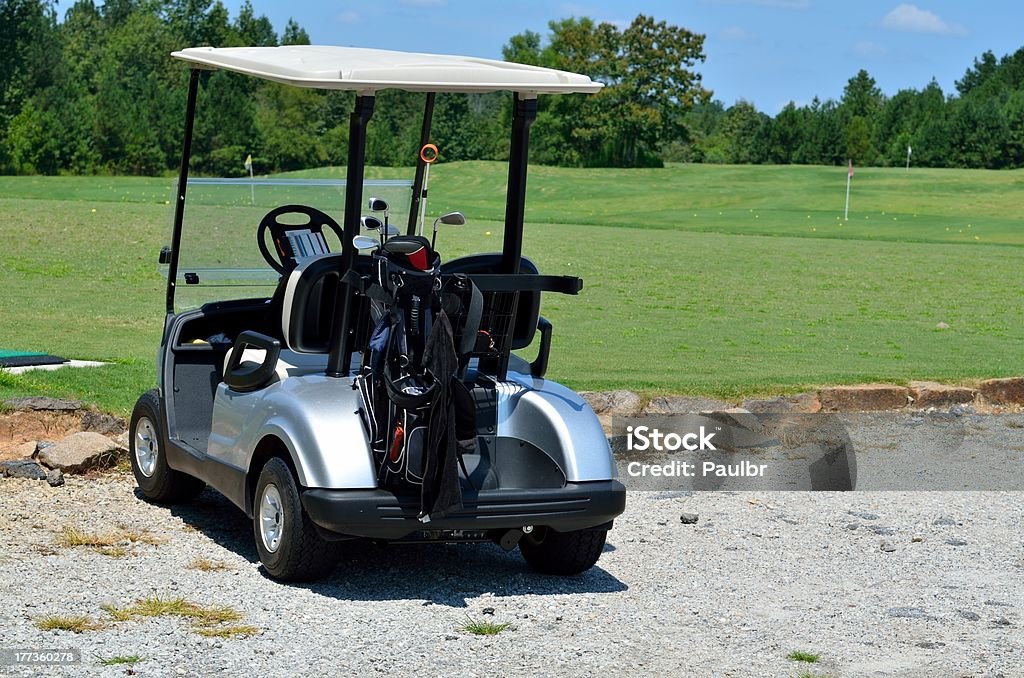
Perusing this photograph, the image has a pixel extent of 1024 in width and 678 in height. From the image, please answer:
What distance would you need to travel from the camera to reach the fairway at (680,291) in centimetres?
1237

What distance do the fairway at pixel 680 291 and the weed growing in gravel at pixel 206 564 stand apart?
6.56 ft

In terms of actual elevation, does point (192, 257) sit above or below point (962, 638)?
above

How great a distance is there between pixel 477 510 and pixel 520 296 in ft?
3.25

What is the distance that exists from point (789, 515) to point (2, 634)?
13.7ft

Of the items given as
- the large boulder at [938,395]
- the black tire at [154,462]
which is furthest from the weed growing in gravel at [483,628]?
the large boulder at [938,395]

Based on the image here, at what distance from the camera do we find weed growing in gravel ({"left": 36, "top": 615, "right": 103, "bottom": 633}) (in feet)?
16.8

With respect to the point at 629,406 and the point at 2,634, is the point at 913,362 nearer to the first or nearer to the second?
the point at 629,406

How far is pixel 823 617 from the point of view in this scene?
5734 mm

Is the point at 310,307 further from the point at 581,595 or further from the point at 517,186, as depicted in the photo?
the point at 581,595

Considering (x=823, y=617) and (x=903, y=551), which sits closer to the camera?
(x=823, y=617)

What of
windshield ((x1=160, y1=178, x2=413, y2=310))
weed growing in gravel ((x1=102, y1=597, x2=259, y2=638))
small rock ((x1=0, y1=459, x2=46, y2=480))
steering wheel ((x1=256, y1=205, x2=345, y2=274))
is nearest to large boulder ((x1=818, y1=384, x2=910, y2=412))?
windshield ((x1=160, y1=178, x2=413, y2=310))

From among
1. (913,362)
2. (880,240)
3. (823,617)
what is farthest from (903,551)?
(880,240)

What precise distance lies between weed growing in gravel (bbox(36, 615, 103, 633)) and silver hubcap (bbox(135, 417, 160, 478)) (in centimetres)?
217

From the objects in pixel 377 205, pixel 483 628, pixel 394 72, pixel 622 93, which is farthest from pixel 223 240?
pixel 622 93
